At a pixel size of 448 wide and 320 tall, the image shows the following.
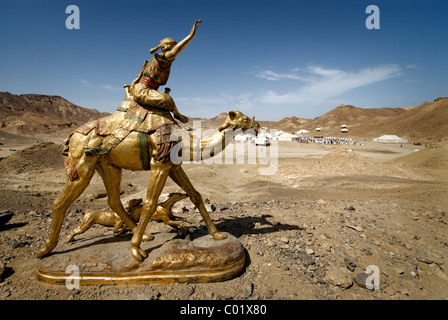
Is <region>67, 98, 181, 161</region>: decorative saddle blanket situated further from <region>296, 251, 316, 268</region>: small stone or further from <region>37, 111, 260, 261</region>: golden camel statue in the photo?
<region>296, 251, 316, 268</region>: small stone

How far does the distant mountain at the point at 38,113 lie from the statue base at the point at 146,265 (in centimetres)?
5635

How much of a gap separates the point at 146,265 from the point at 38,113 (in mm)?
90506

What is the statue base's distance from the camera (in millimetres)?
3064

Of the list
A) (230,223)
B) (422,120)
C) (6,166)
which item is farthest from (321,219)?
(422,120)

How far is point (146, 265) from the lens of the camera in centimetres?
311

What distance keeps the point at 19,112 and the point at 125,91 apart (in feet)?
299

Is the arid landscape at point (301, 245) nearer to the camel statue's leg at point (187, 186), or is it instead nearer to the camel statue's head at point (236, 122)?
the camel statue's leg at point (187, 186)

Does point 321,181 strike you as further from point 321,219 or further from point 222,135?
point 222,135

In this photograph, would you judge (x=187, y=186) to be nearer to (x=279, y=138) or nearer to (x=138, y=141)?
(x=138, y=141)

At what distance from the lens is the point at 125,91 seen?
3605 mm

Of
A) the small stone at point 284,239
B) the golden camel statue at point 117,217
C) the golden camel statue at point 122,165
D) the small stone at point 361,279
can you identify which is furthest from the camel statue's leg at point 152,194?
the small stone at point 361,279

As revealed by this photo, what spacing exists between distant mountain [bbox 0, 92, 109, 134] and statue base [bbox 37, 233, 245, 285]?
5635 centimetres

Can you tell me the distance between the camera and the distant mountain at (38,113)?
48.9 meters

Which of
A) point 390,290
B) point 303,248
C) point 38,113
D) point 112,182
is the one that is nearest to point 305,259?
point 303,248
